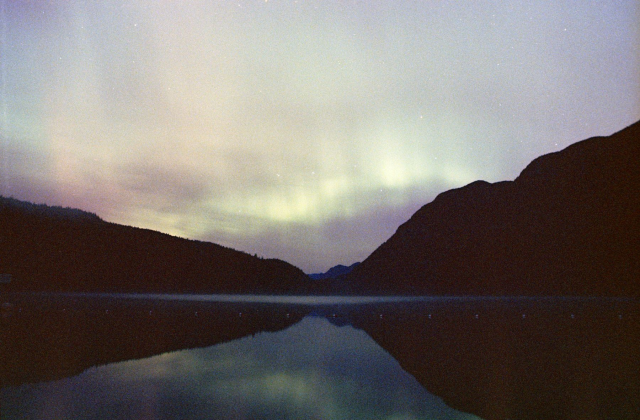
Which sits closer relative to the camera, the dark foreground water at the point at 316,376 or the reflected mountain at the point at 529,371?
the dark foreground water at the point at 316,376

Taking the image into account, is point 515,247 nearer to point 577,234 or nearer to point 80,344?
point 577,234

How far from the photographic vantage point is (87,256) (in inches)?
6378

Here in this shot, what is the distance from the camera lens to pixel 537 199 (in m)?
196

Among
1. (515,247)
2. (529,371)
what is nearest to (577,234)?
(515,247)

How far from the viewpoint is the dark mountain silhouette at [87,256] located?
147250mm

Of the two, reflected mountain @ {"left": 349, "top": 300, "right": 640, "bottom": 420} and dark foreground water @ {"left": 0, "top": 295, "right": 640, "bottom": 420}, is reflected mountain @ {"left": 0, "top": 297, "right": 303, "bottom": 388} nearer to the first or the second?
dark foreground water @ {"left": 0, "top": 295, "right": 640, "bottom": 420}

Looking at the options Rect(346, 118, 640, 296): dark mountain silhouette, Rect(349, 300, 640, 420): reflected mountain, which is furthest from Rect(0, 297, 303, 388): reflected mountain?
Rect(346, 118, 640, 296): dark mountain silhouette

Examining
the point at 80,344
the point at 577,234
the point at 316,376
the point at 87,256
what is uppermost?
the point at 577,234

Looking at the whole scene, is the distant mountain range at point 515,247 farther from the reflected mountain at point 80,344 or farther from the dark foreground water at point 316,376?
the dark foreground water at point 316,376

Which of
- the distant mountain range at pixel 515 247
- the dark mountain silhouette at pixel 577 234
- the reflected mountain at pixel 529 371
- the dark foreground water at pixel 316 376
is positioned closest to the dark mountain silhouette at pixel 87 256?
the distant mountain range at pixel 515 247

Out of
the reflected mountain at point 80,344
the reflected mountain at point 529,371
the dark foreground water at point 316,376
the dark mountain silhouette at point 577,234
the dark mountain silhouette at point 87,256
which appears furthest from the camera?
the dark mountain silhouette at point 577,234

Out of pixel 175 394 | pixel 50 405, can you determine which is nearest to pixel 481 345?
pixel 175 394

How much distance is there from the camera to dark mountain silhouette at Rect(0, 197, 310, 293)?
147250mm

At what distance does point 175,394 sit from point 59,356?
10.1 m
